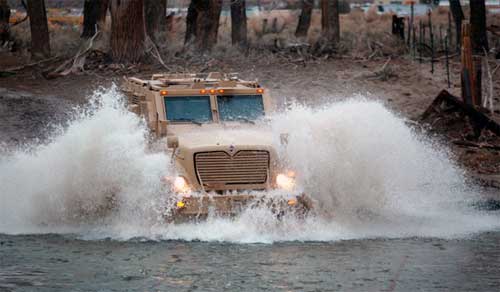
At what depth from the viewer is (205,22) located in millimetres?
35344

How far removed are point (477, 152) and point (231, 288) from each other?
44.2 feet

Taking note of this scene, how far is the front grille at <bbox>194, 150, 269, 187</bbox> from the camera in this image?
16062mm

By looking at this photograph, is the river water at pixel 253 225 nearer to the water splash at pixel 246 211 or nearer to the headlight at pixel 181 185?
the water splash at pixel 246 211

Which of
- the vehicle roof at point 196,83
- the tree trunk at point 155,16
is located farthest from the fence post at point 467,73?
the tree trunk at point 155,16

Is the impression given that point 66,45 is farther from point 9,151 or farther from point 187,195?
point 187,195

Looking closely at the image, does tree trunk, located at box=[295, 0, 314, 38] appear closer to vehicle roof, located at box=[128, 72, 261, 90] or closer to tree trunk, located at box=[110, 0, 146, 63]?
tree trunk, located at box=[110, 0, 146, 63]

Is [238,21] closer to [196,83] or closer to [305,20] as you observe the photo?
[305,20]

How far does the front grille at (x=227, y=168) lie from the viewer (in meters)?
16.1

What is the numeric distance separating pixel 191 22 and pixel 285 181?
21255 millimetres

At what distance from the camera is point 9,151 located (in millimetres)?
25234

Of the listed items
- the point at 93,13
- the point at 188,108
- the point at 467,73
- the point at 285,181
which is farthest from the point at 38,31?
the point at 285,181

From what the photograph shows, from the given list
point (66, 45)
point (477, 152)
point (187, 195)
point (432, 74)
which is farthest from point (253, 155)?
point (66, 45)

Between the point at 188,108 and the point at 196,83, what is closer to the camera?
the point at 188,108

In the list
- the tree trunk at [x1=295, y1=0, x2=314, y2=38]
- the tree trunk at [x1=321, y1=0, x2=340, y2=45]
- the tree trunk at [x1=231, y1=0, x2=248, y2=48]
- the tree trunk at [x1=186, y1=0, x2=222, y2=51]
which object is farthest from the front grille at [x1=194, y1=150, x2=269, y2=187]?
the tree trunk at [x1=295, y1=0, x2=314, y2=38]
